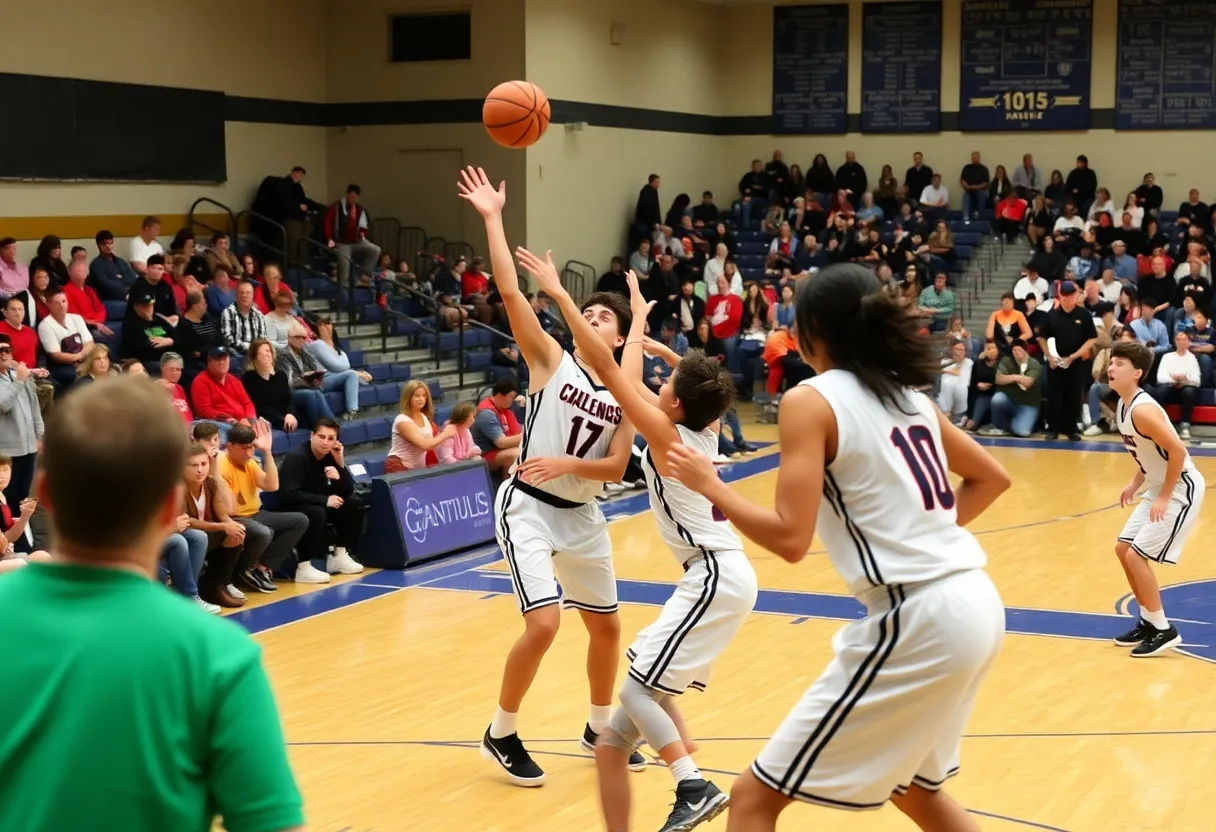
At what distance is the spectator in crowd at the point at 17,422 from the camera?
1091 cm

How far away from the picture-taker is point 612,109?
24.2 metres

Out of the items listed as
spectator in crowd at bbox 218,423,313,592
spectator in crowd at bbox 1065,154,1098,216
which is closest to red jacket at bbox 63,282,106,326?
spectator in crowd at bbox 218,423,313,592

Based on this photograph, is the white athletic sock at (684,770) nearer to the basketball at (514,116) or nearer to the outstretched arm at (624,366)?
the outstretched arm at (624,366)

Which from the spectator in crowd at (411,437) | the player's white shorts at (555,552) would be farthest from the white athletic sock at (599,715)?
the spectator in crowd at (411,437)

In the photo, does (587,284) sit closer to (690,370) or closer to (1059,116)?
(1059,116)

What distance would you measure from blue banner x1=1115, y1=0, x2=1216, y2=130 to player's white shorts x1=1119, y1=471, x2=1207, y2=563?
62.8 feet

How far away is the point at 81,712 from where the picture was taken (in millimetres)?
1896

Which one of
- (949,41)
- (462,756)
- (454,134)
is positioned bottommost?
(462,756)

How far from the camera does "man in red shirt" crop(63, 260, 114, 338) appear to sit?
47.3 feet

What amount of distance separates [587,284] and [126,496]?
872 inches

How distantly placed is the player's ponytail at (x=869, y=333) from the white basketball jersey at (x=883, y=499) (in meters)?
0.05

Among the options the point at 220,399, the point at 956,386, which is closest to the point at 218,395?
the point at 220,399

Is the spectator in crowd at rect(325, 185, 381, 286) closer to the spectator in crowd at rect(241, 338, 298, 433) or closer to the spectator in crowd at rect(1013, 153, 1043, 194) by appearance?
the spectator in crowd at rect(241, 338, 298, 433)

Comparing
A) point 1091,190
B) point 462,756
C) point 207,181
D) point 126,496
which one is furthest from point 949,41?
point 126,496
